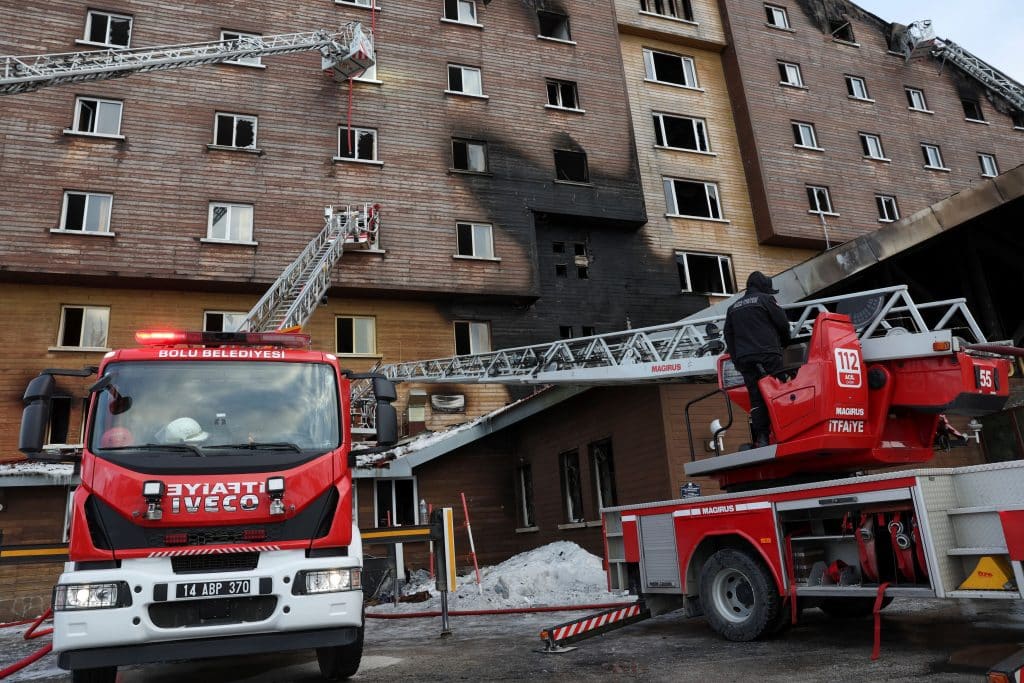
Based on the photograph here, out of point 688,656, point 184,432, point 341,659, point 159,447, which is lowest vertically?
point 688,656

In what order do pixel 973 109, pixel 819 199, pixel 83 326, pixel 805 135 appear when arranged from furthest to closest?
pixel 973 109 < pixel 805 135 < pixel 819 199 < pixel 83 326

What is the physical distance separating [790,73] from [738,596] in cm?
2688

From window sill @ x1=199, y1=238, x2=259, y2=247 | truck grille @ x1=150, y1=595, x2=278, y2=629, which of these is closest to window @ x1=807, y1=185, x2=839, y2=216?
window sill @ x1=199, y1=238, x2=259, y2=247

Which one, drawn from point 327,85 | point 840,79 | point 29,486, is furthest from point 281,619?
point 840,79

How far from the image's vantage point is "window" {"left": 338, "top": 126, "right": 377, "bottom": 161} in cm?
2167

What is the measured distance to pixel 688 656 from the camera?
6.60 metres

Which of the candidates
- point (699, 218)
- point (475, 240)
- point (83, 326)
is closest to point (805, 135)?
point (699, 218)

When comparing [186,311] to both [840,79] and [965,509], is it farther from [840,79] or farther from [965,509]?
[840,79]

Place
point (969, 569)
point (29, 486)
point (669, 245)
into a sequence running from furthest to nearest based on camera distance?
point (669, 245)
point (29, 486)
point (969, 569)

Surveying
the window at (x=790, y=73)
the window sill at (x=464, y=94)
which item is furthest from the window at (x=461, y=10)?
the window at (x=790, y=73)

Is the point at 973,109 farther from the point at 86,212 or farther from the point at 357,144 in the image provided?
the point at 86,212

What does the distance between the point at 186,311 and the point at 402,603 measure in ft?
36.2

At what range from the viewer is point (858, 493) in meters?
5.94

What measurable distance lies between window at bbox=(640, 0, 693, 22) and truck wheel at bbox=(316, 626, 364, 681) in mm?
27734
